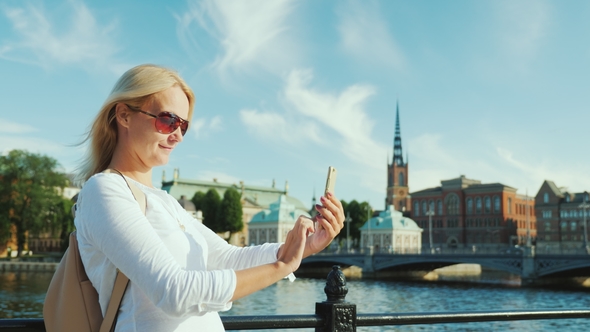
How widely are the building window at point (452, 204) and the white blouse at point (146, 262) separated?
8410 centimetres

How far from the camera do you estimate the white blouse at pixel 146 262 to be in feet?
5.12

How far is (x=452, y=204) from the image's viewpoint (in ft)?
275

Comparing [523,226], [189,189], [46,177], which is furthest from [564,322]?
[189,189]

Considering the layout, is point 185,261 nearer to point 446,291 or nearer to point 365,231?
point 446,291

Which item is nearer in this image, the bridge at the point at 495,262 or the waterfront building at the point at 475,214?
the bridge at the point at 495,262

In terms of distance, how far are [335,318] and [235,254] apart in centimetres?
71

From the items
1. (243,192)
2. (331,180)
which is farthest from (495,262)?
(243,192)

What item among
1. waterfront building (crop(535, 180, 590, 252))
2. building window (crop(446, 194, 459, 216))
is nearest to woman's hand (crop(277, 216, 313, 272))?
waterfront building (crop(535, 180, 590, 252))

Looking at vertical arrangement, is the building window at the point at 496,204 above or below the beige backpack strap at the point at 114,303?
above

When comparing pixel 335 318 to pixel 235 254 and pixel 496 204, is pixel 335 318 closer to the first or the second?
pixel 235 254

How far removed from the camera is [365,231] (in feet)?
236

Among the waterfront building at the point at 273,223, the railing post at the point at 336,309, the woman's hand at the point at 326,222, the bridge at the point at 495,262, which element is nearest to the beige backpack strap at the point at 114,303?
the woman's hand at the point at 326,222

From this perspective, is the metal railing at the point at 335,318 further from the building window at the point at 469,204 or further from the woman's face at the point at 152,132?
the building window at the point at 469,204

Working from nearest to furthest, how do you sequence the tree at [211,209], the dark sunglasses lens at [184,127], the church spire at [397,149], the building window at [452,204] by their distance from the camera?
the dark sunglasses lens at [184,127] < the tree at [211,209] < the building window at [452,204] < the church spire at [397,149]
